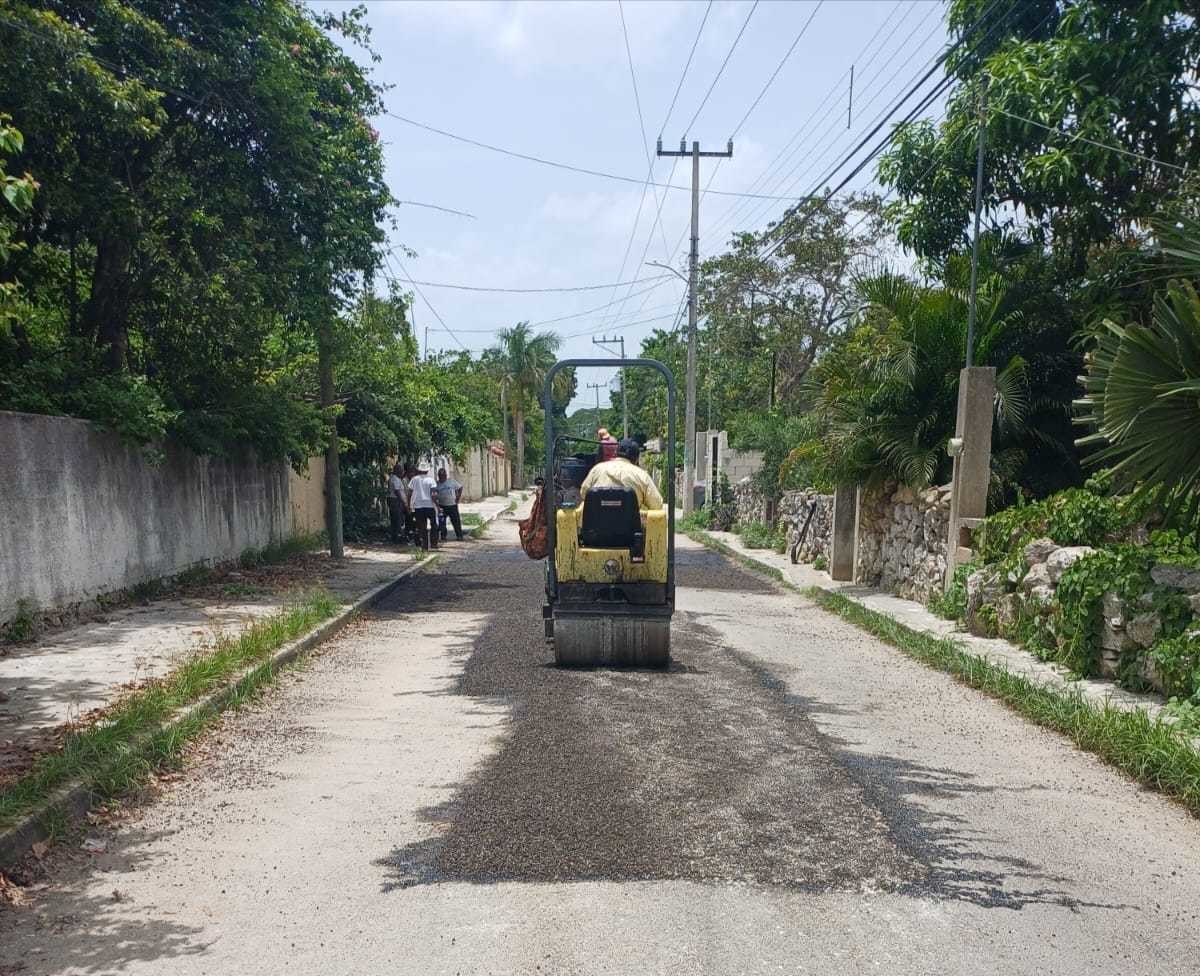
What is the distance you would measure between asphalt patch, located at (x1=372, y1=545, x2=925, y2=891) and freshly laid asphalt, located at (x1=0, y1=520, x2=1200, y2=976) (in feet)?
0.07

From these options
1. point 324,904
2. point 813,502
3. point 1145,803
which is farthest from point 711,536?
point 324,904

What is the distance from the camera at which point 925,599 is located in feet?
48.1

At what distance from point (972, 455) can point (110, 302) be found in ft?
35.9

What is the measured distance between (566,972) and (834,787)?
269 centimetres

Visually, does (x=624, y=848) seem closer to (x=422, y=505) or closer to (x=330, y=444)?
(x=330, y=444)

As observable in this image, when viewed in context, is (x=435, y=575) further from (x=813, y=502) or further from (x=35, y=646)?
(x=35, y=646)

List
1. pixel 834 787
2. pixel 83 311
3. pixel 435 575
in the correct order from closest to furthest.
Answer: pixel 834 787 < pixel 83 311 < pixel 435 575

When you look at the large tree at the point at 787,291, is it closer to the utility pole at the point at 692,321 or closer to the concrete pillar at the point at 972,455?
the utility pole at the point at 692,321

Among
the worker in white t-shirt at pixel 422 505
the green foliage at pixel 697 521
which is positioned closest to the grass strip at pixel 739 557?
the green foliage at pixel 697 521

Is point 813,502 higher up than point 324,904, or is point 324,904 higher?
point 813,502

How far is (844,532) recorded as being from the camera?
17.9m

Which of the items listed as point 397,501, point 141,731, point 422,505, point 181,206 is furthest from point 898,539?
point 141,731

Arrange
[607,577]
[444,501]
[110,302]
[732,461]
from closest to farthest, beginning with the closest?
[607,577], [110,302], [444,501], [732,461]

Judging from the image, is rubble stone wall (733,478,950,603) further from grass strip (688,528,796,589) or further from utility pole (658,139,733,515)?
utility pole (658,139,733,515)
